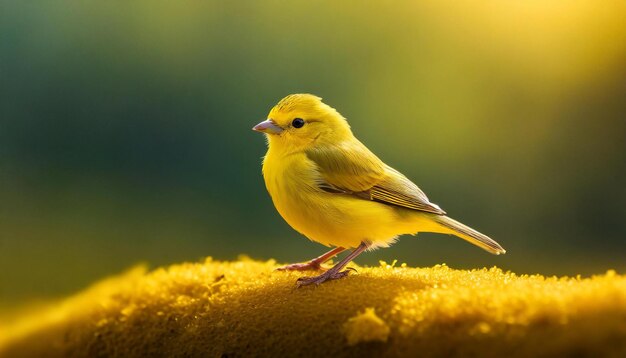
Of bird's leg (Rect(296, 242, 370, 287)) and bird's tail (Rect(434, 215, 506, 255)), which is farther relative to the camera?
bird's tail (Rect(434, 215, 506, 255))

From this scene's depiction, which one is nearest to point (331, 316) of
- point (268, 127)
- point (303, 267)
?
point (303, 267)

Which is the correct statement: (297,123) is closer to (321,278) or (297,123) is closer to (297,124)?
(297,124)

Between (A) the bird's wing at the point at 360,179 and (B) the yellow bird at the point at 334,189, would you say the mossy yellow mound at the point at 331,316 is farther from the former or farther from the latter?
(A) the bird's wing at the point at 360,179

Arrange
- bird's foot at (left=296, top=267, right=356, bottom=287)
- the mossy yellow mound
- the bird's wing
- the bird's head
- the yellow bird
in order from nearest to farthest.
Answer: the mossy yellow mound, bird's foot at (left=296, top=267, right=356, bottom=287), the yellow bird, the bird's wing, the bird's head

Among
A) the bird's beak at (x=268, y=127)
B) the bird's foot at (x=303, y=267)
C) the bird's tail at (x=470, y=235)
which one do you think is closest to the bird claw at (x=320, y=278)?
the bird's foot at (x=303, y=267)

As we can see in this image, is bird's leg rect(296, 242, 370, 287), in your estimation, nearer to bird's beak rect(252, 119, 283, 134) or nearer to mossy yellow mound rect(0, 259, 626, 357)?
mossy yellow mound rect(0, 259, 626, 357)

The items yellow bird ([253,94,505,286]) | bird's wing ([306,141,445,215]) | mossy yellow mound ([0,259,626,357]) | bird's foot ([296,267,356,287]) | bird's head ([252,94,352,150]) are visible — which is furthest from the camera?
bird's head ([252,94,352,150])

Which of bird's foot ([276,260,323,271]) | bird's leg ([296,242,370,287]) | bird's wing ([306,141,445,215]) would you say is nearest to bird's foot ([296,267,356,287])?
bird's leg ([296,242,370,287])

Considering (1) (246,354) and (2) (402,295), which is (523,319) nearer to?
(2) (402,295)
